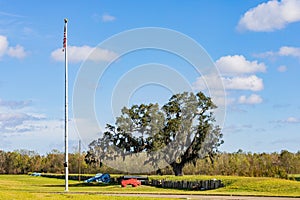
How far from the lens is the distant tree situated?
6128 centimetres

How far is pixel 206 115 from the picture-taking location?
202 feet

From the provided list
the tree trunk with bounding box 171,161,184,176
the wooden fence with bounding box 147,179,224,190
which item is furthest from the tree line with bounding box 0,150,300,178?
the wooden fence with bounding box 147,179,224,190

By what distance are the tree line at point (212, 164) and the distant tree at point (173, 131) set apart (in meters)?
3.50

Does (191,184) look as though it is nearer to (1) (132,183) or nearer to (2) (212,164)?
(1) (132,183)

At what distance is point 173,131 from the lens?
61562mm

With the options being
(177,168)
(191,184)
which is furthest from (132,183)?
(177,168)

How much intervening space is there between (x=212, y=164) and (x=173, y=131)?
937 cm

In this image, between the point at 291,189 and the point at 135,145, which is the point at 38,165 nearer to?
the point at 135,145

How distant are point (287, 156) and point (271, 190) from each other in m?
33.9

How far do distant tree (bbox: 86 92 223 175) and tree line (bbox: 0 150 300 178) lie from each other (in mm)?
3495

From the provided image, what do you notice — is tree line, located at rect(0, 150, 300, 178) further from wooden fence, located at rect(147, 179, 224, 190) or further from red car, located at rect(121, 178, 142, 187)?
red car, located at rect(121, 178, 142, 187)

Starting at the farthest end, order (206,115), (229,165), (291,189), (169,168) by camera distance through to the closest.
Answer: (229,165)
(169,168)
(206,115)
(291,189)

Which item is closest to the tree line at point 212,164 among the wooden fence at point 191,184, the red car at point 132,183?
the wooden fence at point 191,184

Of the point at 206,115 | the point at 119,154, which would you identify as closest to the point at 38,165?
the point at 119,154
